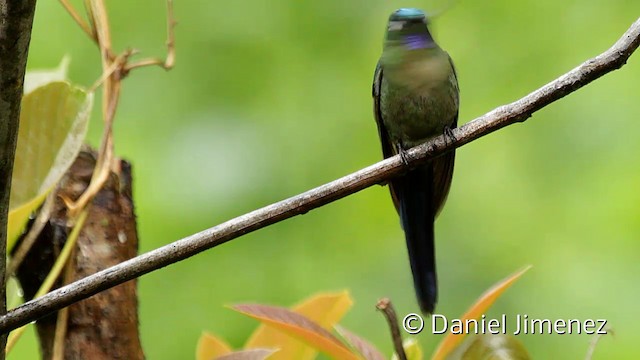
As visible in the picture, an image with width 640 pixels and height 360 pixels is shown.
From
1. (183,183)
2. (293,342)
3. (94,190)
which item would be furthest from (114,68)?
(183,183)

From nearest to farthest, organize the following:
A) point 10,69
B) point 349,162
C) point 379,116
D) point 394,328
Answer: point 10,69 → point 394,328 → point 379,116 → point 349,162

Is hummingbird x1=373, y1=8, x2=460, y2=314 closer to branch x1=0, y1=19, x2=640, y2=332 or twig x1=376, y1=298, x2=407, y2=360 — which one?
branch x1=0, y1=19, x2=640, y2=332

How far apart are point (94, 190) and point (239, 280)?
1.31 meters

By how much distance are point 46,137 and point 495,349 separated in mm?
743

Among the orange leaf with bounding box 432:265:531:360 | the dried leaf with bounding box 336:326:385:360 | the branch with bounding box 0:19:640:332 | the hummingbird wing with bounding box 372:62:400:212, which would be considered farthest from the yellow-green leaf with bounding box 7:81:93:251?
the hummingbird wing with bounding box 372:62:400:212

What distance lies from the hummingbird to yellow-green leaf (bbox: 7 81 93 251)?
70 centimetres

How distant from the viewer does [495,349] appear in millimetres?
1057

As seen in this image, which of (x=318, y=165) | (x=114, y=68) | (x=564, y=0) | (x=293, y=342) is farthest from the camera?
(x=564, y=0)

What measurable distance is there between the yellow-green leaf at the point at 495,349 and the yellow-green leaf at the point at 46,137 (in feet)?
2.13

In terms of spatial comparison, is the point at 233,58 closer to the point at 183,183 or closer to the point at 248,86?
the point at 248,86

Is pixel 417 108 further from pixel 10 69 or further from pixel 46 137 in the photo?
pixel 10 69

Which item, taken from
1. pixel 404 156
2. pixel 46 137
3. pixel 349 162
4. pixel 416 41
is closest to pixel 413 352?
pixel 404 156

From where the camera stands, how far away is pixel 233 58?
298 centimetres

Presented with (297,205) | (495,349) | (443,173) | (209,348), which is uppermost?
(443,173)
